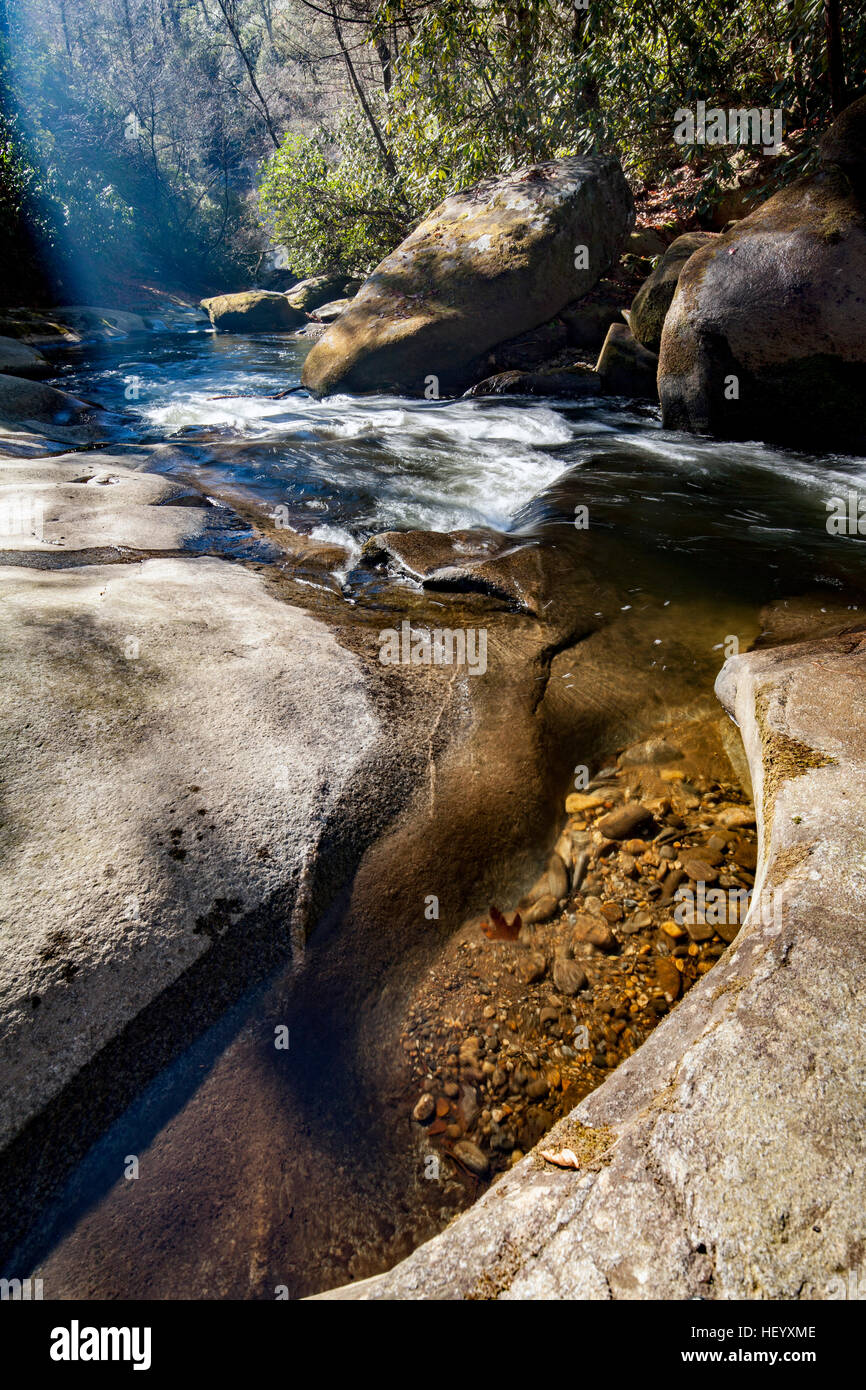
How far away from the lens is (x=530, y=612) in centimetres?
435

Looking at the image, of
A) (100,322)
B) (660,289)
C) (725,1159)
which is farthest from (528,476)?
(100,322)

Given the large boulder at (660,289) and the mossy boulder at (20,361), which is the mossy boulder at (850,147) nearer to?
the large boulder at (660,289)

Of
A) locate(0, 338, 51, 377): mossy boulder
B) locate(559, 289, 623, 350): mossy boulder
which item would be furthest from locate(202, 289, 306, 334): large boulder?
locate(559, 289, 623, 350): mossy boulder

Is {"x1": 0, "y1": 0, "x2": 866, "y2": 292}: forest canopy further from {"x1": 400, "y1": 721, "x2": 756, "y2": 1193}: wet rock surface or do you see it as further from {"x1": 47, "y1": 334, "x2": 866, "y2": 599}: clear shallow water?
{"x1": 400, "y1": 721, "x2": 756, "y2": 1193}: wet rock surface

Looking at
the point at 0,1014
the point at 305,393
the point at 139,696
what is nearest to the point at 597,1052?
the point at 0,1014

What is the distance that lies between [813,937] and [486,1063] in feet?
3.80

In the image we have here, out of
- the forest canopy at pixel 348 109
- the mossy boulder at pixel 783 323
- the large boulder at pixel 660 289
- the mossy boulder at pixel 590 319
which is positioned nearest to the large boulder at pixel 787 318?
the mossy boulder at pixel 783 323

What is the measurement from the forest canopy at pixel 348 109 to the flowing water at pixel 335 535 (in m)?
4.85

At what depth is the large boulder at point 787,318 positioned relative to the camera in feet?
21.3

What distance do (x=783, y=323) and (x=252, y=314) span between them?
1879cm

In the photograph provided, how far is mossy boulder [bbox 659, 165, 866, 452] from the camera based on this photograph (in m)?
6.49

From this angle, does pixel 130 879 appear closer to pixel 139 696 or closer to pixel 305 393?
pixel 139 696

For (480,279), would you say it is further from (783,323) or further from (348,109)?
(348,109)

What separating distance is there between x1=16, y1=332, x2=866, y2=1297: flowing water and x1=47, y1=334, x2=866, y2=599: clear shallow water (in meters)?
0.03
